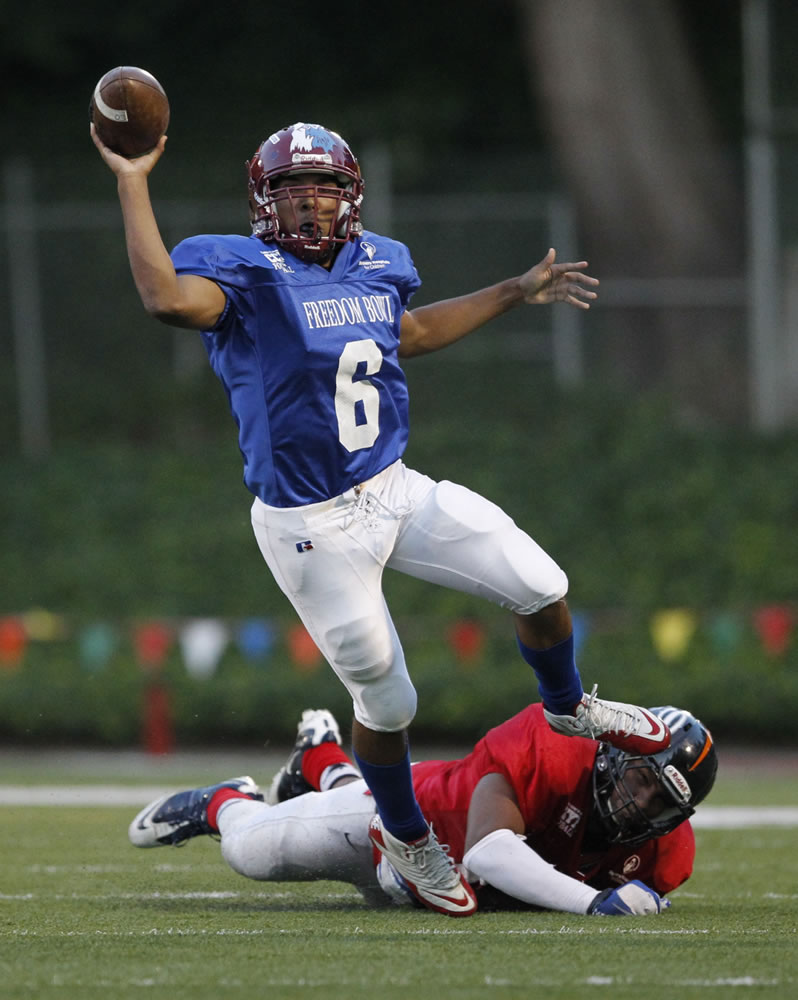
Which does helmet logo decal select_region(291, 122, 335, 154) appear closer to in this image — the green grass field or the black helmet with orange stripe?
the black helmet with orange stripe

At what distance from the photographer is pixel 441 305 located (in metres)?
5.11

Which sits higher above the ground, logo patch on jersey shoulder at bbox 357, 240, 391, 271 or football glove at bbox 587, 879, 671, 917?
logo patch on jersey shoulder at bbox 357, 240, 391, 271

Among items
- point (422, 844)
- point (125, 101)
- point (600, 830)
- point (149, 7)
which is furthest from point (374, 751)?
point (149, 7)

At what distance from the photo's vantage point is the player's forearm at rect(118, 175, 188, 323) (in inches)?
163

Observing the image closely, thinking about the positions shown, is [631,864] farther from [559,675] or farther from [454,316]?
[454,316]

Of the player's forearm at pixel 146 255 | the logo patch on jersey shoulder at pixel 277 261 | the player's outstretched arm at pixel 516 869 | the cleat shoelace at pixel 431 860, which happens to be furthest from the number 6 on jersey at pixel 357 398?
the cleat shoelace at pixel 431 860

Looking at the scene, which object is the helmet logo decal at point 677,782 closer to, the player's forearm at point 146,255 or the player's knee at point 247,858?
the player's knee at point 247,858

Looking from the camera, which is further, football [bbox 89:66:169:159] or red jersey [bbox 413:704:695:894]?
red jersey [bbox 413:704:695:894]

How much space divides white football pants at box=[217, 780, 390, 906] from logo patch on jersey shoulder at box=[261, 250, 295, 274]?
60.0 inches

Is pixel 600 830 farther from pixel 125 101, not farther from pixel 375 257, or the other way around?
pixel 125 101

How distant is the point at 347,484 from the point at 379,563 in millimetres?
223

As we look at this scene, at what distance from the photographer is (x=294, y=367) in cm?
447

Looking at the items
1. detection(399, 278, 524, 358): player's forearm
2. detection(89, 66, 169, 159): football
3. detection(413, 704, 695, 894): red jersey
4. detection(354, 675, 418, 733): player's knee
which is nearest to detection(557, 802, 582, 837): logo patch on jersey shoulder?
detection(413, 704, 695, 894): red jersey

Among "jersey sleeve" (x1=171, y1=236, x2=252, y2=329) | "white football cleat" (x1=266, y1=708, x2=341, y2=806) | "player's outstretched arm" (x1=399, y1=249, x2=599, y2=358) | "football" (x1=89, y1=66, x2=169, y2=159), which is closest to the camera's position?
"football" (x1=89, y1=66, x2=169, y2=159)
